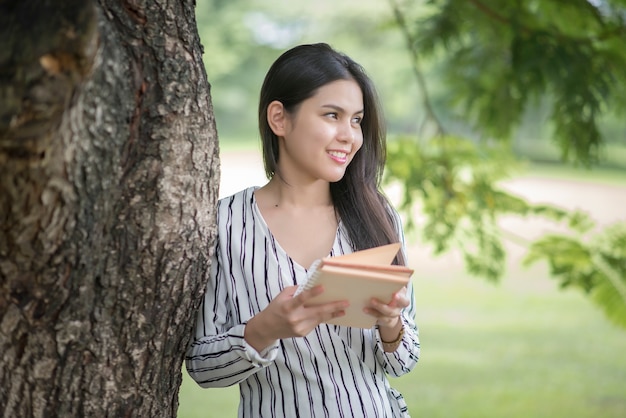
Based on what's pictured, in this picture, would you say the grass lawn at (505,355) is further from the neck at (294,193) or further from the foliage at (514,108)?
the neck at (294,193)

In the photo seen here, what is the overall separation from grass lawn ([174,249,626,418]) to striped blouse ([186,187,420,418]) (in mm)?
4899

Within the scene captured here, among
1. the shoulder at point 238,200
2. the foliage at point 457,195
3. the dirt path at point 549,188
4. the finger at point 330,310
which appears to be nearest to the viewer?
the finger at point 330,310

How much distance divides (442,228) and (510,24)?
111cm

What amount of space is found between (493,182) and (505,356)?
16.7 ft

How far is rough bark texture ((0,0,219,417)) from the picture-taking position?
4.55 feet

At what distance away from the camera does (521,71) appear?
3672 millimetres

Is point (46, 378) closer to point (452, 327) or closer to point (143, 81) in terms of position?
point (143, 81)

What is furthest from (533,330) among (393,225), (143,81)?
(143,81)

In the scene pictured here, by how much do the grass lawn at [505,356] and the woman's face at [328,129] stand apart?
5.01 meters

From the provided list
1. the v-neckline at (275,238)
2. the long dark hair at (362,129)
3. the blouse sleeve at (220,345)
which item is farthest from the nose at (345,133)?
the blouse sleeve at (220,345)

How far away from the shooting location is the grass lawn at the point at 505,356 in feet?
23.6

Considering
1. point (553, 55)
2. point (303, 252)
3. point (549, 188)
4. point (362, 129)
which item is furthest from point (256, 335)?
point (549, 188)

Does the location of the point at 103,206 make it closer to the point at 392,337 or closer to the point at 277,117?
the point at 277,117

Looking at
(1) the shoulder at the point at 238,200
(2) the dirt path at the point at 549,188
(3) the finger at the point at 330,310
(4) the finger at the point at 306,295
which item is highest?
(2) the dirt path at the point at 549,188
